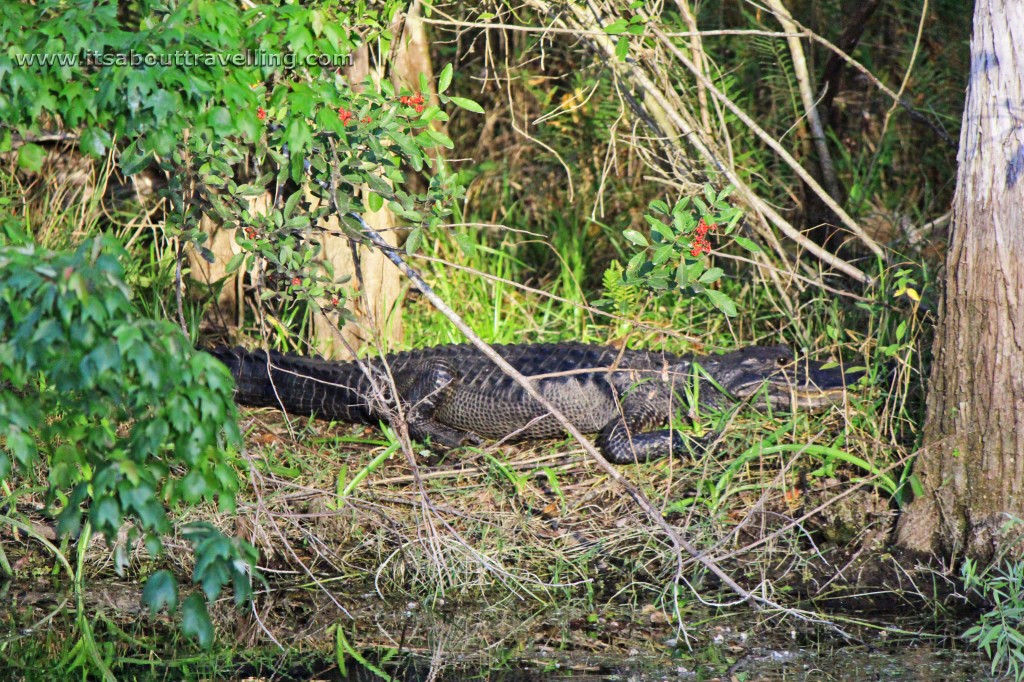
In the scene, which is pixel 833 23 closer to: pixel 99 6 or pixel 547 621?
pixel 547 621

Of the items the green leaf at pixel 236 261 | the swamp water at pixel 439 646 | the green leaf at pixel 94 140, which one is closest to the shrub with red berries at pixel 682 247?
the swamp water at pixel 439 646

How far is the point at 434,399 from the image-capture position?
204 inches

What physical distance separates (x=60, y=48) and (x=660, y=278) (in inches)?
85.3

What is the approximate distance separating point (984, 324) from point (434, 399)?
8.62 feet

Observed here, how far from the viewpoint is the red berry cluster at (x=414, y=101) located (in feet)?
11.0

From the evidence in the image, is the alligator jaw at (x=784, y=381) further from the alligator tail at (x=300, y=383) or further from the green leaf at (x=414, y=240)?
the alligator tail at (x=300, y=383)

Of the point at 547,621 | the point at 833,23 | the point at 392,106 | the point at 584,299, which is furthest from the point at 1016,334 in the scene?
the point at 833,23

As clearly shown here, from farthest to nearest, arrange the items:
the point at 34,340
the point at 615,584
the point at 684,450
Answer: the point at 684,450 → the point at 615,584 → the point at 34,340

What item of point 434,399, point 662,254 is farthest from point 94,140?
point 434,399

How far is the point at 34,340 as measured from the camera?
1.93m

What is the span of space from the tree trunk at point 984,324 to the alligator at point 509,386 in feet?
3.67

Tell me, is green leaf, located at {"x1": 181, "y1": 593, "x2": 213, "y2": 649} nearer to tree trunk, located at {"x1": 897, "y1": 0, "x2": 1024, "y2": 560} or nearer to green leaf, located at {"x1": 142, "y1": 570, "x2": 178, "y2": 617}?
green leaf, located at {"x1": 142, "y1": 570, "x2": 178, "y2": 617}

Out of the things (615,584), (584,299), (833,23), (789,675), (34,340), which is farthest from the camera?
(833,23)

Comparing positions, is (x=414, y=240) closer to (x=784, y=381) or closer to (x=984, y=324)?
(x=984, y=324)
